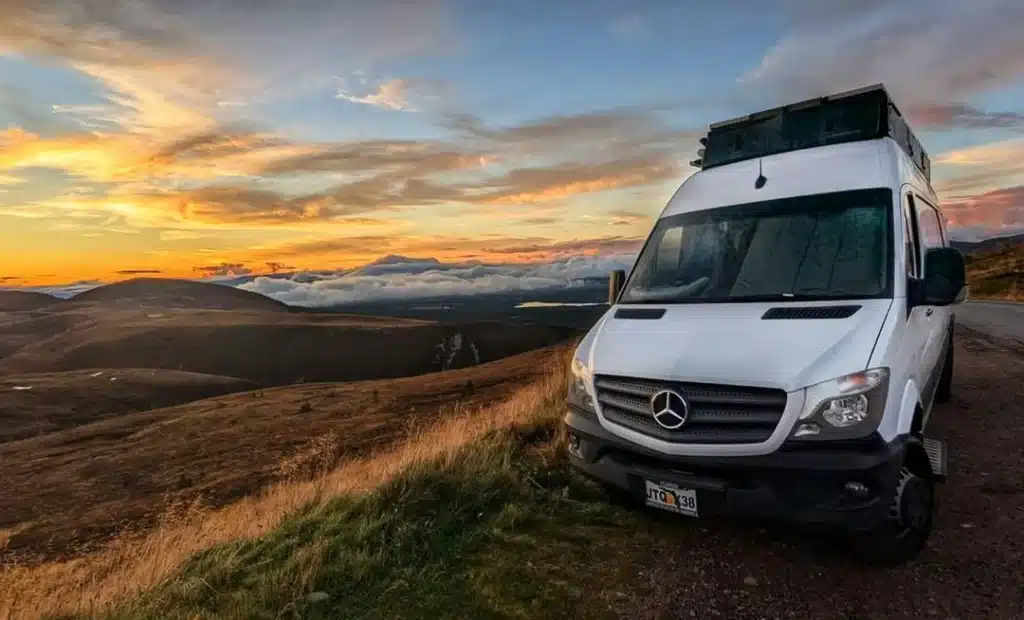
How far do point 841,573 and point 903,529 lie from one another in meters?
0.49

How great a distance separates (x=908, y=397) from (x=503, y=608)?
298 centimetres

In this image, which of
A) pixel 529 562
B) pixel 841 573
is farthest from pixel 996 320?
pixel 529 562

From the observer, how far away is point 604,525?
16.1 ft

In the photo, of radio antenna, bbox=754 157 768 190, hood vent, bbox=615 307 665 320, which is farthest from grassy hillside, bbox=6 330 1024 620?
radio antenna, bbox=754 157 768 190

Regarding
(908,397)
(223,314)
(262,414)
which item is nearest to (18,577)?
(908,397)

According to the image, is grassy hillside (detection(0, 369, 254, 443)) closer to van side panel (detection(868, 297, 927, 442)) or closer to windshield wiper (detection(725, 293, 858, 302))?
windshield wiper (detection(725, 293, 858, 302))

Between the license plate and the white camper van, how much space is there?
0.01m

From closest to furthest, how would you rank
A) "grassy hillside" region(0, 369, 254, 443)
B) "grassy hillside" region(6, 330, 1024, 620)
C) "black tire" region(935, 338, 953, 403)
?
"grassy hillside" region(6, 330, 1024, 620)
"black tire" region(935, 338, 953, 403)
"grassy hillside" region(0, 369, 254, 443)

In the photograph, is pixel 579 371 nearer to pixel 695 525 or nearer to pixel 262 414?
pixel 695 525

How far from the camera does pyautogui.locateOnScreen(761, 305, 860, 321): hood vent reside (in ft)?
12.8

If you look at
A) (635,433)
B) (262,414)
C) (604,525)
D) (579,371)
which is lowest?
(262,414)

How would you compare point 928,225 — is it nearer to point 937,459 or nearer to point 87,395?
point 937,459

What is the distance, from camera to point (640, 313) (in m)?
4.82

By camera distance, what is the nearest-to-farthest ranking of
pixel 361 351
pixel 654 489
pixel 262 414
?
1. pixel 654 489
2. pixel 262 414
3. pixel 361 351
